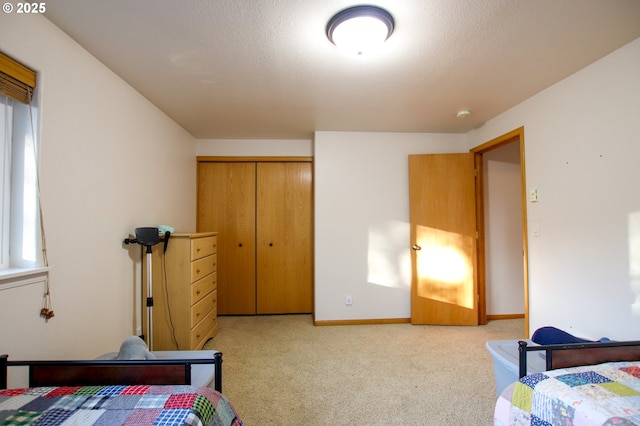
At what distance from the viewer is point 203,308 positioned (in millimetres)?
2512

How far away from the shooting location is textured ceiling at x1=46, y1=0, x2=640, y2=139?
134 cm

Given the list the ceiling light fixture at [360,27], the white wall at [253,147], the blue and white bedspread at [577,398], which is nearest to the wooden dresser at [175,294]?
the white wall at [253,147]

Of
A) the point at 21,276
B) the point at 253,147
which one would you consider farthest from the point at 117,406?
the point at 253,147

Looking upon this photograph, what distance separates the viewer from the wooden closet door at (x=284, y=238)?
11.5 ft

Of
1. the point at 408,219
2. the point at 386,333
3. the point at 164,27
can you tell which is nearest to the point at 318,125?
the point at 408,219

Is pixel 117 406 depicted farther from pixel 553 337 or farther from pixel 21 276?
pixel 553 337

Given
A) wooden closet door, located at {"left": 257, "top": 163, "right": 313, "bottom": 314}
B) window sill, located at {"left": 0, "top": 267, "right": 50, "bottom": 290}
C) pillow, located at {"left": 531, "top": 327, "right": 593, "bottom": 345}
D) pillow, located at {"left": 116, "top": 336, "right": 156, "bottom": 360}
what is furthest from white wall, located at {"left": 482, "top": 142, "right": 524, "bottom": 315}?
window sill, located at {"left": 0, "top": 267, "right": 50, "bottom": 290}

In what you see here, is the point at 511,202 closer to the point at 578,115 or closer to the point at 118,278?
the point at 578,115

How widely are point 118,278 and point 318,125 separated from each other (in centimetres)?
234

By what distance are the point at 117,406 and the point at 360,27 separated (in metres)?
1.87

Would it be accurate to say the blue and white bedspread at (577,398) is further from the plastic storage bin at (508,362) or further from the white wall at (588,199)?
the white wall at (588,199)

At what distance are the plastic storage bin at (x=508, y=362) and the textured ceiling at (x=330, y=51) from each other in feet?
6.01

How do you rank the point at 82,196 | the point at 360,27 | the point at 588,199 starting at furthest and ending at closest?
the point at 588,199
the point at 82,196
the point at 360,27

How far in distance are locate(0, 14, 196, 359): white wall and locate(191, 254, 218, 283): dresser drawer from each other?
429 millimetres
